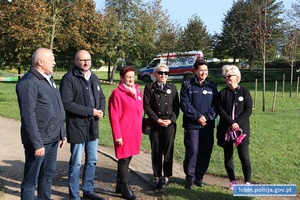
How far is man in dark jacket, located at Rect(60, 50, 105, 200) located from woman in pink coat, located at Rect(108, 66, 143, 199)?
9.5 inches

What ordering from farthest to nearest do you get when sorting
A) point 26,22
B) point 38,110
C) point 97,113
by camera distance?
point 26,22
point 97,113
point 38,110

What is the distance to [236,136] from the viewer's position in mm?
5008

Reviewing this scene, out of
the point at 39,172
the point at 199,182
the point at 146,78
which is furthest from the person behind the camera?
the point at 146,78

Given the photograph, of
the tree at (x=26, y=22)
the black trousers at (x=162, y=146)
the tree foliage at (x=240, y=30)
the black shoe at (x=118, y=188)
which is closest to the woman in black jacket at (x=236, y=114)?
the black trousers at (x=162, y=146)

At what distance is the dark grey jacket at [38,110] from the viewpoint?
3.77 m

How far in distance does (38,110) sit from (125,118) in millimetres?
1366

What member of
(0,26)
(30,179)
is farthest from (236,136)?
(0,26)

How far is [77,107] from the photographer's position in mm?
4512

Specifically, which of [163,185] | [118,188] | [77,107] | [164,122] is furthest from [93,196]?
[164,122]

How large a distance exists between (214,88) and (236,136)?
2.58 ft

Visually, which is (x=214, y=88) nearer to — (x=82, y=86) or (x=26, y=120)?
(x=82, y=86)

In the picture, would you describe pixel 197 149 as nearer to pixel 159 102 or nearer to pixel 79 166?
pixel 159 102

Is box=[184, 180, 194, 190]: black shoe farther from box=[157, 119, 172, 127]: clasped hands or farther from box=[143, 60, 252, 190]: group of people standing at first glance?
box=[157, 119, 172, 127]: clasped hands

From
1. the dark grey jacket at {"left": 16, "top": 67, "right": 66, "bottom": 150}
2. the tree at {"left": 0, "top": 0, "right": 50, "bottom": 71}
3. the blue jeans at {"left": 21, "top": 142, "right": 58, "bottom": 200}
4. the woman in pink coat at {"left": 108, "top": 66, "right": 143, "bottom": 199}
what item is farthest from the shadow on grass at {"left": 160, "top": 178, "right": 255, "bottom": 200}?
the tree at {"left": 0, "top": 0, "right": 50, "bottom": 71}
